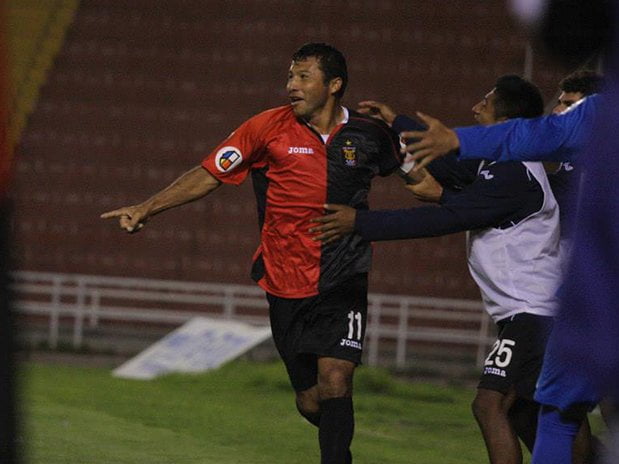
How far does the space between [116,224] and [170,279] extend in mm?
1096

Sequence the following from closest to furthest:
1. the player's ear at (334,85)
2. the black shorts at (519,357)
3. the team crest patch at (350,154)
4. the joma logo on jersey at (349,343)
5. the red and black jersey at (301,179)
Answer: the black shorts at (519,357) < the joma logo on jersey at (349,343) < the red and black jersey at (301,179) < the team crest patch at (350,154) < the player's ear at (334,85)

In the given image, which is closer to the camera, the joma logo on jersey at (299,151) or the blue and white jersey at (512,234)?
the blue and white jersey at (512,234)

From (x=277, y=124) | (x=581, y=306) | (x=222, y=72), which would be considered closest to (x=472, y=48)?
(x=222, y=72)

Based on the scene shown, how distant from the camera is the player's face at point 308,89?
6.68 meters

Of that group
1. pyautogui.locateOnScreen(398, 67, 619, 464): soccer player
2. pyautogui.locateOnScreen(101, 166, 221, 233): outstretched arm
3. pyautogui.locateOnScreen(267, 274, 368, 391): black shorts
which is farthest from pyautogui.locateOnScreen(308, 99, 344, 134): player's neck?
pyautogui.locateOnScreen(398, 67, 619, 464): soccer player

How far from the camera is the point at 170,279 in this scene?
2083 centimetres

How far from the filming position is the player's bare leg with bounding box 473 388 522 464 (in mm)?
5867

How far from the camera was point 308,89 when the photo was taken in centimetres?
670

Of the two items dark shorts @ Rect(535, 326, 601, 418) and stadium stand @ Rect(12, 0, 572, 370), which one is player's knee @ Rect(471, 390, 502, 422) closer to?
dark shorts @ Rect(535, 326, 601, 418)

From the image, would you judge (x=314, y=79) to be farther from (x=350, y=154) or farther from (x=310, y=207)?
(x=310, y=207)

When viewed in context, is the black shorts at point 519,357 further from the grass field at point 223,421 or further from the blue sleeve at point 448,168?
the grass field at point 223,421

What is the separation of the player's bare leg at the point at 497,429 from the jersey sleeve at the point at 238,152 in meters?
1.54

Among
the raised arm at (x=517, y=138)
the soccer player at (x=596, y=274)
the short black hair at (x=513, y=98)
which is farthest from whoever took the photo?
the short black hair at (x=513, y=98)

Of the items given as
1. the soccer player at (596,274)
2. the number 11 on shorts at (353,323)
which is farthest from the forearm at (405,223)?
the soccer player at (596,274)
